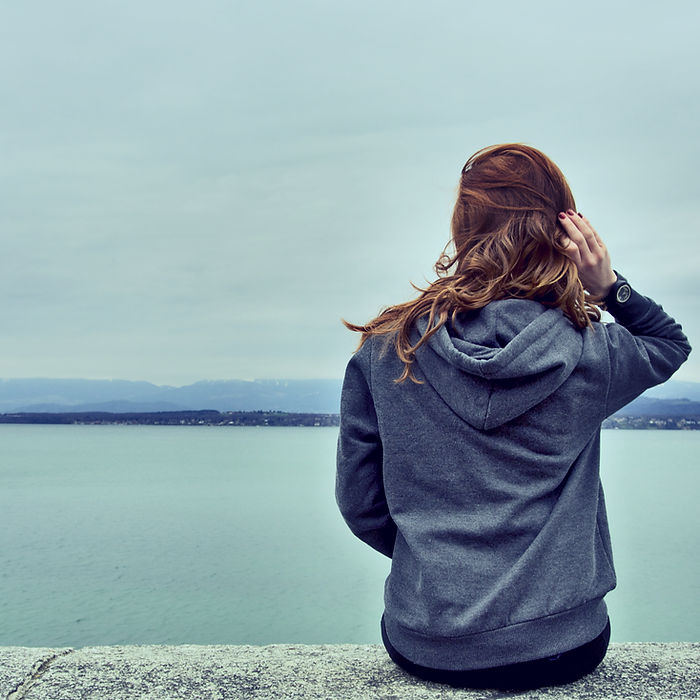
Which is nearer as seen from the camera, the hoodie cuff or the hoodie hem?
the hoodie hem

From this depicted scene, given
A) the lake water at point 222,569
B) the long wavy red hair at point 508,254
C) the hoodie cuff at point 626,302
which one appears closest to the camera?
the long wavy red hair at point 508,254

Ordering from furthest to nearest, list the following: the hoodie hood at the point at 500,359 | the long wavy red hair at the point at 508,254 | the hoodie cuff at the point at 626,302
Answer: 1. the hoodie cuff at the point at 626,302
2. the long wavy red hair at the point at 508,254
3. the hoodie hood at the point at 500,359

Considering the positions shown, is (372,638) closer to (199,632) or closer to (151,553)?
(199,632)

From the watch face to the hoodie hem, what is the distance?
797 mm

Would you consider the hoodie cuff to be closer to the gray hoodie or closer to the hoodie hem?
the gray hoodie

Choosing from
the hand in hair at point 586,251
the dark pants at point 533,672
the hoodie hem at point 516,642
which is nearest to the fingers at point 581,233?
the hand in hair at point 586,251

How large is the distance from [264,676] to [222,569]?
1556 centimetres

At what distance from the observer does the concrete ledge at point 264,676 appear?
1.86 meters

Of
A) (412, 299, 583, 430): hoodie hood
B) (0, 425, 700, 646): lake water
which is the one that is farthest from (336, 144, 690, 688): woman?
(0, 425, 700, 646): lake water

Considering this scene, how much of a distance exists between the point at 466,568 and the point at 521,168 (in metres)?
1.03

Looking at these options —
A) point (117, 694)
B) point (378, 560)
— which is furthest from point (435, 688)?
point (378, 560)

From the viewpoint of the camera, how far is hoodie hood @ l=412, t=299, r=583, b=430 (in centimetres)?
170

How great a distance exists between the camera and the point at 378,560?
18.5 metres

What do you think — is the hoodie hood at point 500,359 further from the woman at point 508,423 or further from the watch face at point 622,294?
the watch face at point 622,294
